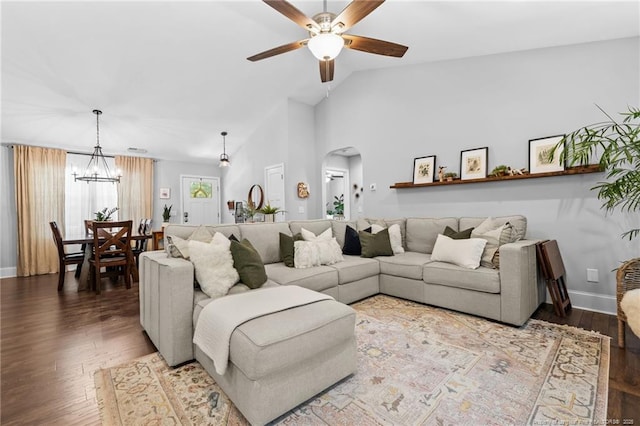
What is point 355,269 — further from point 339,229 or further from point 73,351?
point 73,351

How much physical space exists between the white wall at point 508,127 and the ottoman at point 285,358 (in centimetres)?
288

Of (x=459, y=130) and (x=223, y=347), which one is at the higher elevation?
(x=459, y=130)

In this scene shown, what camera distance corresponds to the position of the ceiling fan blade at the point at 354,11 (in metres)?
2.02

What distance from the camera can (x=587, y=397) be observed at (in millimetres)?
1589

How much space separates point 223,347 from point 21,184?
19.9 ft

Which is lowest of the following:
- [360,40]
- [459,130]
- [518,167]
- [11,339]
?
[11,339]

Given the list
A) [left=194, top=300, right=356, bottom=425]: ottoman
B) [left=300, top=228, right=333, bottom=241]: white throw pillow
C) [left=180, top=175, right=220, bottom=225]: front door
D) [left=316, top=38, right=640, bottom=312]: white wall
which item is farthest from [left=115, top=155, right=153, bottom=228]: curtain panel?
[left=194, top=300, right=356, bottom=425]: ottoman

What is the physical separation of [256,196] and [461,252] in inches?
177

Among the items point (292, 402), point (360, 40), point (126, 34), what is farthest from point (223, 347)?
point (126, 34)

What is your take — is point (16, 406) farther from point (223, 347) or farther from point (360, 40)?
point (360, 40)

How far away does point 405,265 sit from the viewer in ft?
10.5

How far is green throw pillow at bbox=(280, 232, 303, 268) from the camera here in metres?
2.99

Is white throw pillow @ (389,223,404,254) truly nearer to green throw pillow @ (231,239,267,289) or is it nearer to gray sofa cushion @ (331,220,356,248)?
gray sofa cushion @ (331,220,356,248)

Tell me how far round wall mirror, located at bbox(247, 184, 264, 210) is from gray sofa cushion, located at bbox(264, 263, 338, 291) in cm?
331
